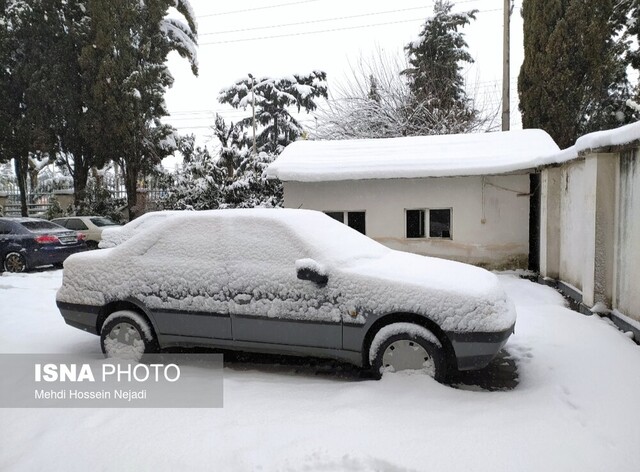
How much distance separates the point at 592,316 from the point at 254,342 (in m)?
4.31

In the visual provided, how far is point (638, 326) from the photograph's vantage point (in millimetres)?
4980

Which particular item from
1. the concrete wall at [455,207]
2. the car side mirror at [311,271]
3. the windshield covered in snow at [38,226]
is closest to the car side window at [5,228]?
the windshield covered in snow at [38,226]

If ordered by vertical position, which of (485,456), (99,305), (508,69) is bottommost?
Answer: (485,456)

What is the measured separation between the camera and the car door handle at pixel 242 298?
13.9 ft

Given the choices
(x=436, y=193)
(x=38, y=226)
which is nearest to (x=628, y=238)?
(x=436, y=193)

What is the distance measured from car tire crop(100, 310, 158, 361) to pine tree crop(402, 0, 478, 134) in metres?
19.4

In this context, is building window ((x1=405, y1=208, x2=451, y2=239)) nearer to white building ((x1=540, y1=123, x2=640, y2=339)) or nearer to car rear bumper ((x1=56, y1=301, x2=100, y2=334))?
white building ((x1=540, y1=123, x2=640, y2=339))

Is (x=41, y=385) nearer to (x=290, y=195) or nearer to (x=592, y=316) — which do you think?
(x=592, y=316)

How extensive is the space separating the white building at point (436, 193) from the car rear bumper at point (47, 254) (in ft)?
18.3

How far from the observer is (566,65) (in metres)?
15.6

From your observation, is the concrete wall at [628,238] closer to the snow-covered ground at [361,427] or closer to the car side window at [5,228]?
the snow-covered ground at [361,427]

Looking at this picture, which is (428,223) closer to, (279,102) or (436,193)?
(436,193)

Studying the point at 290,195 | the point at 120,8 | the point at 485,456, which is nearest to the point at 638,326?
the point at 485,456

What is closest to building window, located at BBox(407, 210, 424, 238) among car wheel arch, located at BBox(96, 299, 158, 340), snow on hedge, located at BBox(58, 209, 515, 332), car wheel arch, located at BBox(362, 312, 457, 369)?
snow on hedge, located at BBox(58, 209, 515, 332)
